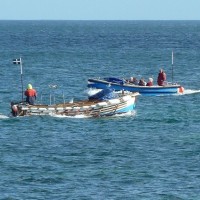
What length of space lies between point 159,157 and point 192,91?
29.3 meters

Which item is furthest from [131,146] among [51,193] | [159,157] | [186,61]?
[186,61]

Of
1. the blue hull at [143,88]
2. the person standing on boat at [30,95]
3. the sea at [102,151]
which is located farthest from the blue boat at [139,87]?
the person standing on boat at [30,95]

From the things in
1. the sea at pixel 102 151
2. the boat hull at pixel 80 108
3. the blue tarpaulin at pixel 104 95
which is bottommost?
the sea at pixel 102 151

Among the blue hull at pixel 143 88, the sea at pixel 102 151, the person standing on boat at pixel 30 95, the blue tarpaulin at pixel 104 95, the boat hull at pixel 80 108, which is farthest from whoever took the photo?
the blue hull at pixel 143 88

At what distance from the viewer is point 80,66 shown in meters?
102

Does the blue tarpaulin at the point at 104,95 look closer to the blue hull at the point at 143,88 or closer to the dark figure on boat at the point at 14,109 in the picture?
the dark figure on boat at the point at 14,109

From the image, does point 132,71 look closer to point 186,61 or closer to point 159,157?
point 186,61

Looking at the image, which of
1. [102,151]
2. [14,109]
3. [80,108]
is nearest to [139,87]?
[80,108]

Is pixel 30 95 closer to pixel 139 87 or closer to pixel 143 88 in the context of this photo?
pixel 139 87

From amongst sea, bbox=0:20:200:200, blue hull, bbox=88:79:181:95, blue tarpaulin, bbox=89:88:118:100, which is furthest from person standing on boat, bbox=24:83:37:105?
blue hull, bbox=88:79:181:95

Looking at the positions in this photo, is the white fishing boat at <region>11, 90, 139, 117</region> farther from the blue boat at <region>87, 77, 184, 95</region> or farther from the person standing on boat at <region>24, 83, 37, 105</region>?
the blue boat at <region>87, 77, 184, 95</region>

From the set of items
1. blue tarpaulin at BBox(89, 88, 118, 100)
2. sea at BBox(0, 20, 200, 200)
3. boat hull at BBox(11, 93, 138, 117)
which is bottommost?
sea at BBox(0, 20, 200, 200)

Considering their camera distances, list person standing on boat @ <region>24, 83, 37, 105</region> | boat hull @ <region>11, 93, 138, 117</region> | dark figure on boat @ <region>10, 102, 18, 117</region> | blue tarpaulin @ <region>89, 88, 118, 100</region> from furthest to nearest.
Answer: blue tarpaulin @ <region>89, 88, 118, 100</region> → person standing on boat @ <region>24, 83, 37, 105</region> → boat hull @ <region>11, 93, 138, 117</region> → dark figure on boat @ <region>10, 102, 18, 117</region>

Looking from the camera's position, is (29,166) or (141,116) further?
(141,116)
